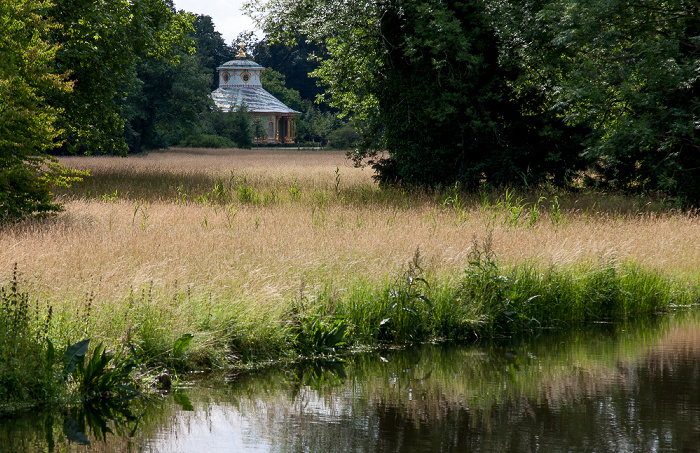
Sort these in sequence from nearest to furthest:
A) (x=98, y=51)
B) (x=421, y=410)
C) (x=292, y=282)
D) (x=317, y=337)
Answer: (x=421, y=410) → (x=317, y=337) → (x=292, y=282) → (x=98, y=51)

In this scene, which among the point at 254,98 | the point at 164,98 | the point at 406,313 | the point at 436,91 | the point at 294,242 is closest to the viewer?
the point at 406,313

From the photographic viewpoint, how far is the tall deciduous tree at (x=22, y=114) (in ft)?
39.1

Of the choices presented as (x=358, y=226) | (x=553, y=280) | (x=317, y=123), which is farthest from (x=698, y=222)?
(x=317, y=123)

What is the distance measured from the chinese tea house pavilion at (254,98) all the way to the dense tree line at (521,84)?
172 ft

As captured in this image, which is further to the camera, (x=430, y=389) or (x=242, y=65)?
(x=242, y=65)

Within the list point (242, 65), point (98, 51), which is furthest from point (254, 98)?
point (98, 51)

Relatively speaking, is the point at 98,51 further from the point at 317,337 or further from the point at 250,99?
the point at 250,99

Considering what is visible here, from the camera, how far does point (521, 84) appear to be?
1923cm

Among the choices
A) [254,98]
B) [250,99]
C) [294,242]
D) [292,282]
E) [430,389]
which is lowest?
[430,389]

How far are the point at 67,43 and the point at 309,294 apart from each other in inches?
620

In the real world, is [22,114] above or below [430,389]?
above

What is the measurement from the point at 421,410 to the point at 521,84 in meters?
14.7

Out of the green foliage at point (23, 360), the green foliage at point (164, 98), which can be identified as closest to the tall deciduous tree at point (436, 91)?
the green foliage at point (23, 360)

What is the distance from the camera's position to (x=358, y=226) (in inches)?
513
